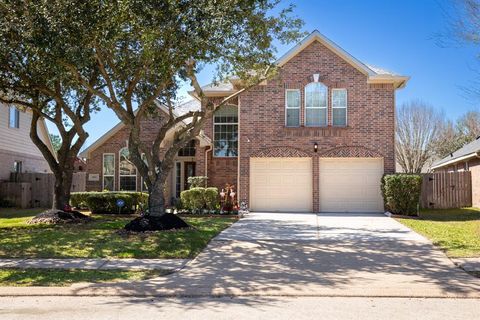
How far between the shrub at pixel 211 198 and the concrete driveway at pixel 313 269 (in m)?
4.67

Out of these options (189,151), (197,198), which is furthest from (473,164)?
(197,198)

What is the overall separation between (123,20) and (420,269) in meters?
8.09

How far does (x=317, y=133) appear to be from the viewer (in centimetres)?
2027

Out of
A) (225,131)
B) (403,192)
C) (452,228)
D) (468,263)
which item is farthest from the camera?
(225,131)

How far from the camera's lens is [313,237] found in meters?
12.9

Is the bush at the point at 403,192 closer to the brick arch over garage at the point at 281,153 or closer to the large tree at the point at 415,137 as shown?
the brick arch over garage at the point at 281,153

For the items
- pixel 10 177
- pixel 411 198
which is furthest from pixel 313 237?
pixel 10 177

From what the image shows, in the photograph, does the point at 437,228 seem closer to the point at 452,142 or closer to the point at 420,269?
the point at 420,269

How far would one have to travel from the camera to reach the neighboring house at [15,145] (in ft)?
79.2

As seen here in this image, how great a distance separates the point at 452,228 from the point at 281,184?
7.69 metres

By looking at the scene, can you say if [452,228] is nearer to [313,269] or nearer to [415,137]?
[313,269]

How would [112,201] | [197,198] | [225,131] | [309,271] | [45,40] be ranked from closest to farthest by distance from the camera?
1. [309,271]
2. [45,40]
3. [197,198]
4. [112,201]
5. [225,131]

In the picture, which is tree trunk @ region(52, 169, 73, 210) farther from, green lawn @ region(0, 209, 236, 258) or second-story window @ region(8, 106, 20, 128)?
second-story window @ region(8, 106, 20, 128)

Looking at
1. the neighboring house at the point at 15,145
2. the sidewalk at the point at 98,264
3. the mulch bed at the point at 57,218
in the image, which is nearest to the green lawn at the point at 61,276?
the sidewalk at the point at 98,264
